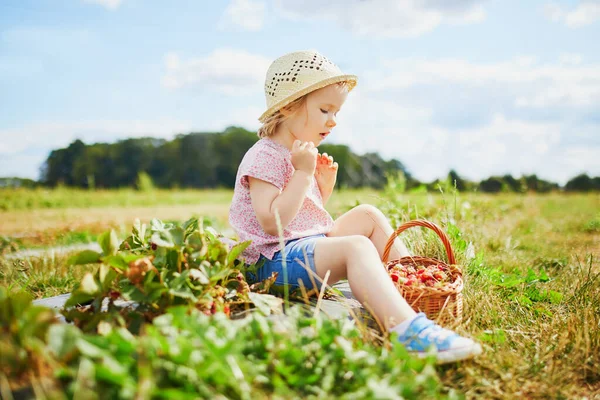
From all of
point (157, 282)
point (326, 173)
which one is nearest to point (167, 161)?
point (326, 173)

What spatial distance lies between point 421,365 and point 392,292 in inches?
20.4

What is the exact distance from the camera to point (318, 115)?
2740 millimetres

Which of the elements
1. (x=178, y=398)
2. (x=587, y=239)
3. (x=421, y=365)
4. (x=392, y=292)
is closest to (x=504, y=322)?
(x=392, y=292)

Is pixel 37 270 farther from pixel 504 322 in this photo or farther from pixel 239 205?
pixel 504 322

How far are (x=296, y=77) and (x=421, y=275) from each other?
4.26ft

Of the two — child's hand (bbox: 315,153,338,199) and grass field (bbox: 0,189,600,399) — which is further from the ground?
child's hand (bbox: 315,153,338,199)

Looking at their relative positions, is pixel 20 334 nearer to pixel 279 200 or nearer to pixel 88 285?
pixel 88 285

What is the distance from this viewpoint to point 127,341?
1453 millimetres

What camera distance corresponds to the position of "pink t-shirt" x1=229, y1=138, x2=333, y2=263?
103 inches

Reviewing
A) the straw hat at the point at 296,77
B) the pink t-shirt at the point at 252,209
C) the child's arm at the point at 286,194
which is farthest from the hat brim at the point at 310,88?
the child's arm at the point at 286,194

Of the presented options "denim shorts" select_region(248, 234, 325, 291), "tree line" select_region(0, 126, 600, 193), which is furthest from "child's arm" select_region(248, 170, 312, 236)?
"tree line" select_region(0, 126, 600, 193)

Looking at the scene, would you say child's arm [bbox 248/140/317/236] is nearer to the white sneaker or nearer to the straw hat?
the straw hat

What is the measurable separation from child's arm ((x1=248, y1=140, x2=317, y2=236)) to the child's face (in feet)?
0.71

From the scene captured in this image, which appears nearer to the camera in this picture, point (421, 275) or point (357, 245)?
point (357, 245)
